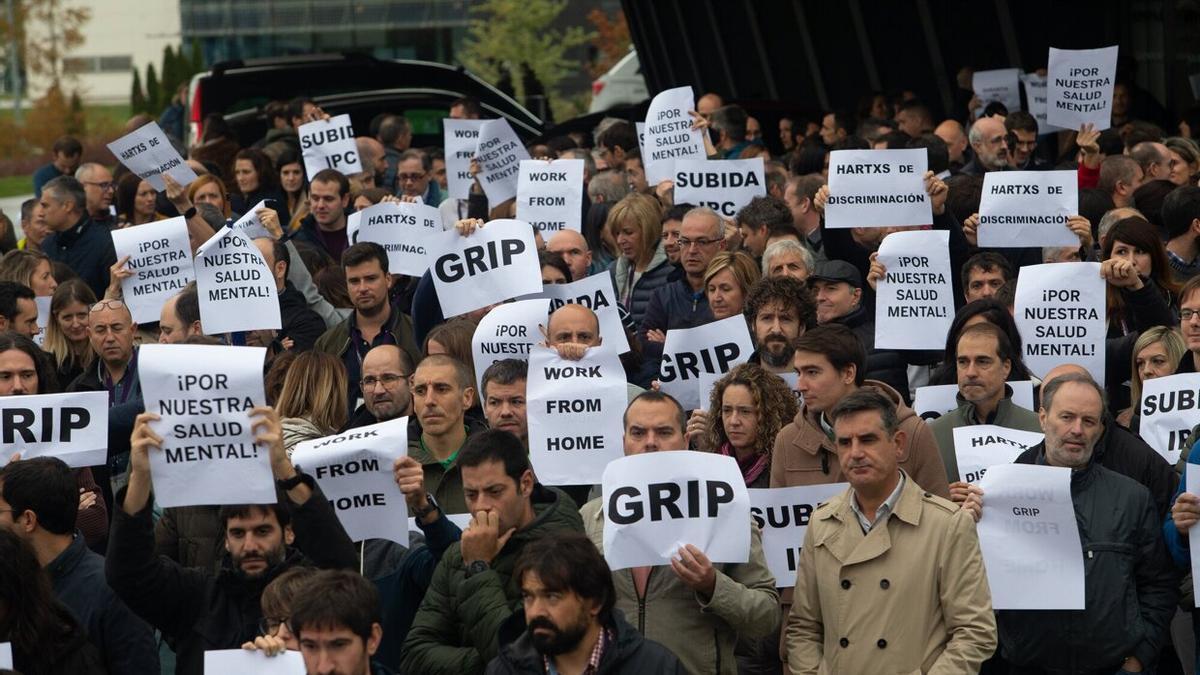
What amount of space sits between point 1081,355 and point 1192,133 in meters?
8.25

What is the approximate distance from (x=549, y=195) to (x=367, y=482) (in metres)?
5.92

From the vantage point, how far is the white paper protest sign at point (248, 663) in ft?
20.5

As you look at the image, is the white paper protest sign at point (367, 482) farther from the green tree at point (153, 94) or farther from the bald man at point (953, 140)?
the green tree at point (153, 94)

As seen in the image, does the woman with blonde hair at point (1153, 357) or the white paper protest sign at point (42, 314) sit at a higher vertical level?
the white paper protest sign at point (42, 314)

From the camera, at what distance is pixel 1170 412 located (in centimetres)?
804

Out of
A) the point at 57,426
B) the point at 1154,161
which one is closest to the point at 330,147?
the point at 1154,161

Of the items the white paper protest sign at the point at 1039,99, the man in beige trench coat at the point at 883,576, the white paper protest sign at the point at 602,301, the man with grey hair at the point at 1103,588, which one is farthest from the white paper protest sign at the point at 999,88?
the man in beige trench coat at the point at 883,576

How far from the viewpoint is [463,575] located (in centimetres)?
687

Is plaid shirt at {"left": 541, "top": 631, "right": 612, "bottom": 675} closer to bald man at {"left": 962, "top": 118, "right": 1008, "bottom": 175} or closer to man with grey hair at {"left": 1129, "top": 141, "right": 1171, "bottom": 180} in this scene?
man with grey hair at {"left": 1129, "top": 141, "right": 1171, "bottom": 180}

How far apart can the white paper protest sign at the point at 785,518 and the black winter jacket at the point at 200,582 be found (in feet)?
5.07

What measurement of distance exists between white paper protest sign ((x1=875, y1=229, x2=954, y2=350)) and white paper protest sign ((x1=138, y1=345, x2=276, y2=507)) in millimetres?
3702

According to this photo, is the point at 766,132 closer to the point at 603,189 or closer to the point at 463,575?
the point at 603,189

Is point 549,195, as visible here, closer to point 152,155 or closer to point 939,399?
point 152,155

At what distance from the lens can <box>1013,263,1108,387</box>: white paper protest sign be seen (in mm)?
9211
